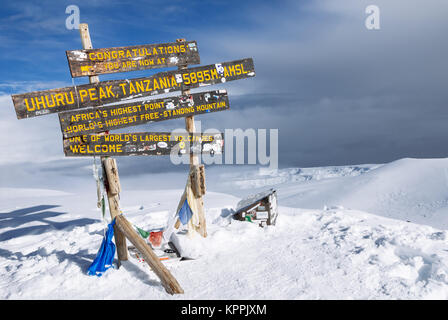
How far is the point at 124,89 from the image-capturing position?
5195 mm

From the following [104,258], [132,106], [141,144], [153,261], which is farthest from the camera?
[141,144]

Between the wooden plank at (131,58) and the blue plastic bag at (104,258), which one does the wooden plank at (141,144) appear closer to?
the wooden plank at (131,58)

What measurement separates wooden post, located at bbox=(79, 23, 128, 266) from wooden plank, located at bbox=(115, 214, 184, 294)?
0.18 metres

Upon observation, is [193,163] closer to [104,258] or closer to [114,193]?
[114,193]

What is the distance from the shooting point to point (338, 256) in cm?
509

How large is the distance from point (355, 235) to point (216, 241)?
8.02 feet

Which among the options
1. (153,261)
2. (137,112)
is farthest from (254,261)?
(137,112)

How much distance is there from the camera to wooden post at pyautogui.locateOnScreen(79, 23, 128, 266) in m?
4.99

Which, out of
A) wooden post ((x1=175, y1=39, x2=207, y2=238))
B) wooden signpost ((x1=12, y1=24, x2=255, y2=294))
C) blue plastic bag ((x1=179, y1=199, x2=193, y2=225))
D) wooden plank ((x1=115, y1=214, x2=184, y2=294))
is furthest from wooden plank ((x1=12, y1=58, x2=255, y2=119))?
blue plastic bag ((x1=179, y1=199, x2=193, y2=225))

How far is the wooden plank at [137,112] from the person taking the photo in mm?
4934

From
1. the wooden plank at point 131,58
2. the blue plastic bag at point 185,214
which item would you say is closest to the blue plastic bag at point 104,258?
the blue plastic bag at point 185,214

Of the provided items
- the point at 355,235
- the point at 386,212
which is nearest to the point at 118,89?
the point at 355,235

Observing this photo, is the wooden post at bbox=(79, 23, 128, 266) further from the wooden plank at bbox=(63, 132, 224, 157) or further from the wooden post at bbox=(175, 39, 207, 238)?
the wooden post at bbox=(175, 39, 207, 238)

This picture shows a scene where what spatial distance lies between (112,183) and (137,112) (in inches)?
45.7
